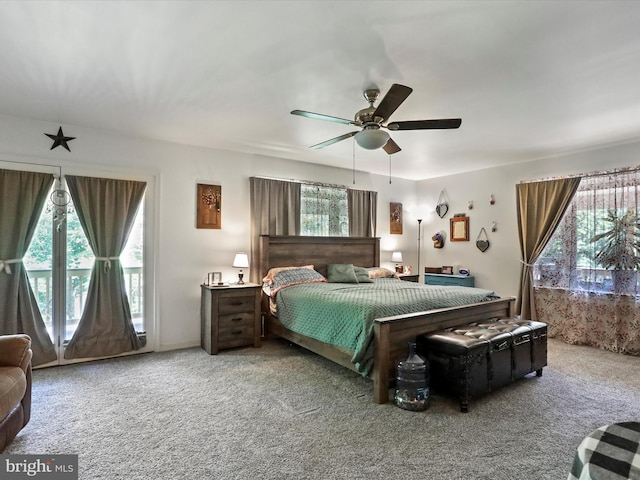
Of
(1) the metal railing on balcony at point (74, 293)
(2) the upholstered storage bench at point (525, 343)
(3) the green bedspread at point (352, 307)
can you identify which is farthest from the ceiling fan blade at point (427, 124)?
(1) the metal railing on balcony at point (74, 293)

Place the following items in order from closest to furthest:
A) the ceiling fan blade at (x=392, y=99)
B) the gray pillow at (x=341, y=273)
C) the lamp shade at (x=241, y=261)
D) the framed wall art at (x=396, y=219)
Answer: the ceiling fan blade at (x=392, y=99), the lamp shade at (x=241, y=261), the gray pillow at (x=341, y=273), the framed wall art at (x=396, y=219)

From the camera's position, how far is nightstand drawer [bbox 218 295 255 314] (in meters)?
4.19

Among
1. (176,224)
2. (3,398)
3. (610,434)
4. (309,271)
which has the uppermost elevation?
(176,224)

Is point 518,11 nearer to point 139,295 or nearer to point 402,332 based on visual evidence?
point 402,332

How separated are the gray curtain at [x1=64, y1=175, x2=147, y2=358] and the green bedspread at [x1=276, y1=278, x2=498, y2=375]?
1842 mm

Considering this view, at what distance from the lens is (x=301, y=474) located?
197 cm

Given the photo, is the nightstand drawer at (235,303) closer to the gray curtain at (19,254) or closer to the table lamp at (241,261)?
the table lamp at (241,261)

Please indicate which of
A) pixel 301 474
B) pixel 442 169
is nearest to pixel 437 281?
pixel 442 169

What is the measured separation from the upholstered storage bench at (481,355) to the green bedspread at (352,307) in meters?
0.39

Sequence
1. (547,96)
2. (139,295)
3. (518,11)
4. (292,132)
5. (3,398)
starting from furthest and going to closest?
(139,295) → (292,132) → (547,96) → (3,398) → (518,11)

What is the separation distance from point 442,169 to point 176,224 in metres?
4.26

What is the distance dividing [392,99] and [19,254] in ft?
12.9

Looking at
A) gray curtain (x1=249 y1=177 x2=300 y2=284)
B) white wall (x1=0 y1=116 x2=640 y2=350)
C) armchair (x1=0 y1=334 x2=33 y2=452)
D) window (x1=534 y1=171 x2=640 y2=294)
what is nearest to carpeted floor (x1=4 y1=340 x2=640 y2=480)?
armchair (x1=0 y1=334 x2=33 y2=452)

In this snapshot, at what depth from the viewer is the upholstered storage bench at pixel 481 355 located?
9.03 feet
